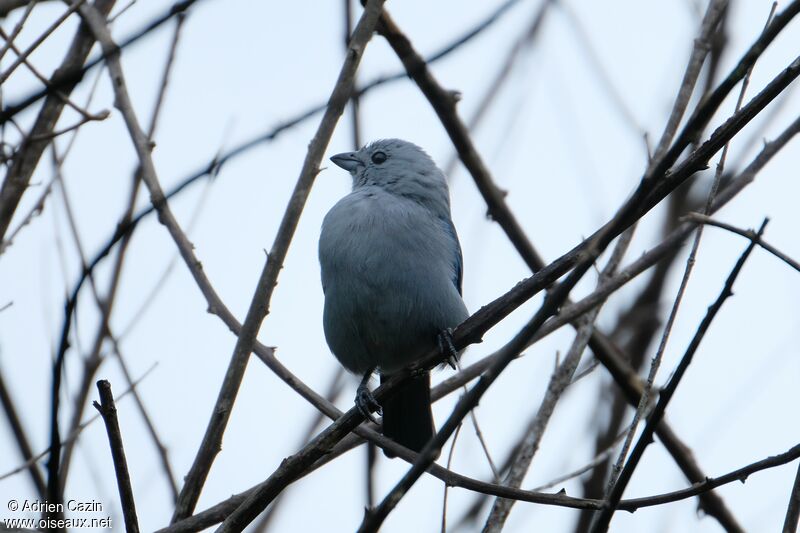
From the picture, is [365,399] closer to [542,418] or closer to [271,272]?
[542,418]

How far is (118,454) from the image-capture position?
11.0 feet

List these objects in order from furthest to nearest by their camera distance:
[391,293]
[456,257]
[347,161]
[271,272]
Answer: [347,161] < [456,257] < [391,293] < [271,272]

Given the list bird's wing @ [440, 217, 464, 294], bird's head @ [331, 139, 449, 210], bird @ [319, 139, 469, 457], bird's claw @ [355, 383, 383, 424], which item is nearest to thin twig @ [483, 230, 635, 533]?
bird @ [319, 139, 469, 457]

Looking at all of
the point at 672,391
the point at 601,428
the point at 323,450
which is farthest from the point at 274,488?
the point at 601,428

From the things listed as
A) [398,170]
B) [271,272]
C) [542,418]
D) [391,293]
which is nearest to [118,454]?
[271,272]

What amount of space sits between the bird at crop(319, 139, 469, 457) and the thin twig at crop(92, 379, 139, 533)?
2.04m

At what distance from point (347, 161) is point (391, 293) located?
203cm

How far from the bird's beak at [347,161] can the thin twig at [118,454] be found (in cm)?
424

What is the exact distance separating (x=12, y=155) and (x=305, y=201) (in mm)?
1716

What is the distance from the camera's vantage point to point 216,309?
183 inches

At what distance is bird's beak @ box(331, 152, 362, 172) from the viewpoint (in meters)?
7.27

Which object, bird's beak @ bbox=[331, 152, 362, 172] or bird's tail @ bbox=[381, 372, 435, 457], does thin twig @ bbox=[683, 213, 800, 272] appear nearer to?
bird's tail @ bbox=[381, 372, 435, 457]

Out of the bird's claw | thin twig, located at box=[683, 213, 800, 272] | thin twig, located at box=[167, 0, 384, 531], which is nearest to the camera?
thin twig, located at box=[683, 213, 800, 272]

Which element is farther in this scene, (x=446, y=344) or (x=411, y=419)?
(x=411, y=419)
